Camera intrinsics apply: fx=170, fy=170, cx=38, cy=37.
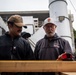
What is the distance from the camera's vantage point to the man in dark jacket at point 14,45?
66.9 inches

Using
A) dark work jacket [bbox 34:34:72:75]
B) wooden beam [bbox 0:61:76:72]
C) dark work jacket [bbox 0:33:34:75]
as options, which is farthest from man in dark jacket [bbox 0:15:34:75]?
wooden beam [bbox 0:61:76:72]

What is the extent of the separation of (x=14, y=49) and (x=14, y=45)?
0.05m

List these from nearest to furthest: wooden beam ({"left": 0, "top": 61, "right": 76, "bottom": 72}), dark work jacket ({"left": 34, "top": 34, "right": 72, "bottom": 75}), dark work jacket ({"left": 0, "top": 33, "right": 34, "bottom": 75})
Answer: wooden beam ({"left": 0, "top": 61, "right": 76, "bottom": 72})
dark work jacket ({"left": 0, "top": 33, "right": 34, "bottom": 75})
dark work jacket ({"left": 34, "top": 34, "right": 72, "bottom": 75})

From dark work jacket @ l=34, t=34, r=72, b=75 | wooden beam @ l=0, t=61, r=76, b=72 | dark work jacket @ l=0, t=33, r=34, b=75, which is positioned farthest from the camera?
dark work jacket @ l=34, t=34, r=72, b=75

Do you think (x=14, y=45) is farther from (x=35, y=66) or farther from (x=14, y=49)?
(x=35, y=66)

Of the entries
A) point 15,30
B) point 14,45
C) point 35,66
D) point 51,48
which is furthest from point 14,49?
point 35,66

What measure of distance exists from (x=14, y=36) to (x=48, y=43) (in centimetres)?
50

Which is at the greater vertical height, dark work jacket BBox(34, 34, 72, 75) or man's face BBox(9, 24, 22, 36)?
man's face BBox(9, 24, 22, 36)

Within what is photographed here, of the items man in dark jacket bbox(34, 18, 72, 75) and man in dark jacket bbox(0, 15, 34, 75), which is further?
man in dark jacket bbox(34, 18, 72, 75)

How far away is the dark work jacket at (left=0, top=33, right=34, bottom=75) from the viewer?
66.7 inches

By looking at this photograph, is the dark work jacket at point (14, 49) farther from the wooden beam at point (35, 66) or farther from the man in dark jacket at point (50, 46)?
the wooden beam at point (35, 66)

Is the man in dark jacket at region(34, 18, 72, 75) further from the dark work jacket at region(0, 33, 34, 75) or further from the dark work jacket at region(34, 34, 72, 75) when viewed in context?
the dark work jacket at region(0, 33, 34, 75)

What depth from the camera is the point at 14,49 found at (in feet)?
5.64

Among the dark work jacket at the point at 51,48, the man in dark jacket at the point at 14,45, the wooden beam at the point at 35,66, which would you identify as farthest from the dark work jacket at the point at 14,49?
the wooden beam at the point at 35,66
